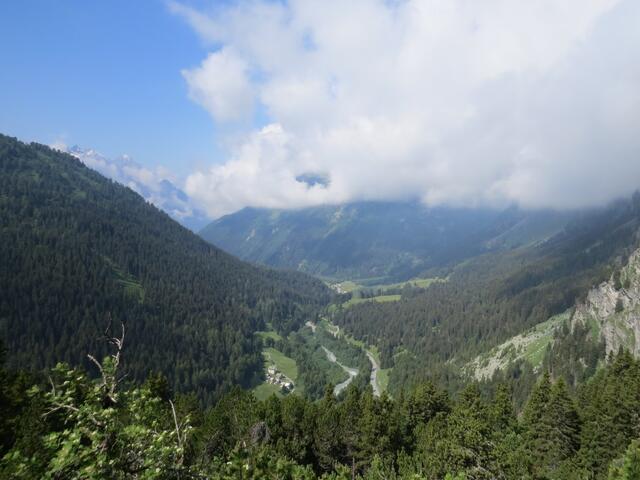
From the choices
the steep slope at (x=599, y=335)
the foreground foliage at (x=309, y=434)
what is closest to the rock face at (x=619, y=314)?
the steep slope at (x=599, y=335)

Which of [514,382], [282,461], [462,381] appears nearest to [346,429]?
[282,461]

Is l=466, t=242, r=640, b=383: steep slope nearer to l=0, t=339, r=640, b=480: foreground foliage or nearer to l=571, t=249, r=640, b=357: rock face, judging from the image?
l=571, t=249, r=640, b=357: rock face

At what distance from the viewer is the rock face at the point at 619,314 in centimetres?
16150

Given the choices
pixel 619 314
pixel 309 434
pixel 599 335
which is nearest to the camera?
pixel 309 434

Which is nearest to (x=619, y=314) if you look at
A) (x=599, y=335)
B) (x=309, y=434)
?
(x=599, y=335)

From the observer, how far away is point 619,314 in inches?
6900

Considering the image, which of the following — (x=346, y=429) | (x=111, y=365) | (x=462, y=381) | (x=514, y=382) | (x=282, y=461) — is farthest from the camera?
(x=462, y=381)

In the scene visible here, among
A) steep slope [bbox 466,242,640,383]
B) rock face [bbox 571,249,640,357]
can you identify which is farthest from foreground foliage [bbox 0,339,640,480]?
rock face [bbox 571,249,640,357]

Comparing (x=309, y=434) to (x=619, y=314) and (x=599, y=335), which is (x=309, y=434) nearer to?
(x=599, y=335)

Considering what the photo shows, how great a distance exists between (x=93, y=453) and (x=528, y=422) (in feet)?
266

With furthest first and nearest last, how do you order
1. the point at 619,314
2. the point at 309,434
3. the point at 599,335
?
the point at 599,335, the point at 619,314, the point at 309,434

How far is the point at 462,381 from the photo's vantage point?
653 ft

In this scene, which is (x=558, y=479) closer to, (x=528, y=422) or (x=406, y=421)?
(x=528, y=422)

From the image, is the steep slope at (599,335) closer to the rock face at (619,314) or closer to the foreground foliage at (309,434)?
the rock face at (619,314)
